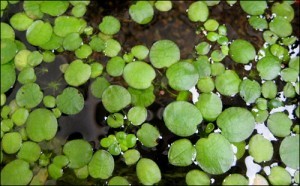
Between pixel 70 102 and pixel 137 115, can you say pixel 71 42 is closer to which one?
pixel 70 102

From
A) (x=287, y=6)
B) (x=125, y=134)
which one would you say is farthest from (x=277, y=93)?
(x=125, y=134)

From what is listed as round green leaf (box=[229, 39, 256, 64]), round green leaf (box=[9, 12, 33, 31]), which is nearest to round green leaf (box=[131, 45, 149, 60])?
round green leaf (box=[229, 39, 256, 64])

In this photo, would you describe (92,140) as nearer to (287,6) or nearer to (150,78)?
(150,78)

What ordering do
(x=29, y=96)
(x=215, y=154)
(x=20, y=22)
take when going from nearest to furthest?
(x=215, y=154) < (x=29, y=96) < (x=20, y=22)

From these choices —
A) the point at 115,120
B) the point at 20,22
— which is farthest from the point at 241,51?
the point at 20,22

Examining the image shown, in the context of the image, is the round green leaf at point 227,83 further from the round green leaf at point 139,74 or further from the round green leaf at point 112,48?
the round green leaf at point 112,48

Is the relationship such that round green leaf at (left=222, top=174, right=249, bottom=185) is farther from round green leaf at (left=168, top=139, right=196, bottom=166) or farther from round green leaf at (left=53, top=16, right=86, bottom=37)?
round green leaf at (left=53, top=16, right=86, bottom=37)
